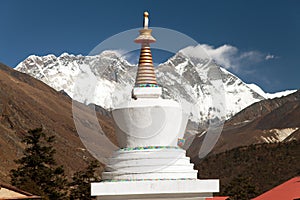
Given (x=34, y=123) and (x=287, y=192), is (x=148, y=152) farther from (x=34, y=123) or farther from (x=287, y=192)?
(x=34, y=123)

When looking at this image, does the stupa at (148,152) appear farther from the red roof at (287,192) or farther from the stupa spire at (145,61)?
the red roof at (287,192)

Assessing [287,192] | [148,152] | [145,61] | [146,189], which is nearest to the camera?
[146,189]

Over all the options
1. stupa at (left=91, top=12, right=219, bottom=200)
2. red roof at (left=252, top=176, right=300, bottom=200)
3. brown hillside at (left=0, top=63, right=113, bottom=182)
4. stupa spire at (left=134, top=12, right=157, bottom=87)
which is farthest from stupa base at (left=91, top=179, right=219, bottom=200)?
brown hillside at (left=0, top=63, right=113, bottom=182)

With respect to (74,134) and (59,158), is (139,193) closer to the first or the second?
(59,158)

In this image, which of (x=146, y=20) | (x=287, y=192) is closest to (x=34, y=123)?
(x=287, y=192)

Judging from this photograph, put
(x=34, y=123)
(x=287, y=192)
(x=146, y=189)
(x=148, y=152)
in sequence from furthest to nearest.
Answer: (x=34, y=123)
(x=287, y=192)
(x=148, y=152)
(x=146, y=189)

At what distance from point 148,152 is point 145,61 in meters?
2.89

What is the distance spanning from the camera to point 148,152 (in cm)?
1673

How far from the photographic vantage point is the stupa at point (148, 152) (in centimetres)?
1617

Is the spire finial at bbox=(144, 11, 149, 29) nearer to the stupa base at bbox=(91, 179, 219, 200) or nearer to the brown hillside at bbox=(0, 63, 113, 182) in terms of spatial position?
the stupa base at bbox=(91, 179, 219, 200)

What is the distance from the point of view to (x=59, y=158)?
83812mm

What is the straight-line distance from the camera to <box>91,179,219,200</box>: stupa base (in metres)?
16.1

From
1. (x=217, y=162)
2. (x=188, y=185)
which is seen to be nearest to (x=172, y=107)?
(x=188, y=185)

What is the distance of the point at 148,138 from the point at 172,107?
120 cm
